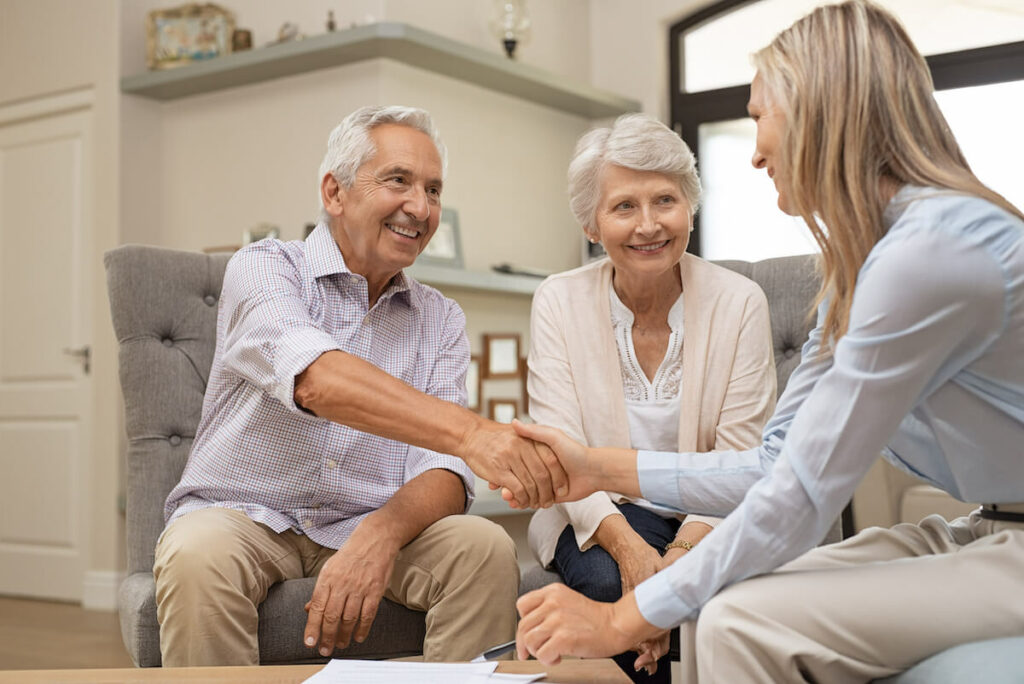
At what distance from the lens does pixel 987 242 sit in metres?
1.13

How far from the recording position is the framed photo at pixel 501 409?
15.2ft

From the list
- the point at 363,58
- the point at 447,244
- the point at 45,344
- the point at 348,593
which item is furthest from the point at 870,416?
the point at 45,344

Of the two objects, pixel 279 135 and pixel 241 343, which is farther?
pixel 279 135

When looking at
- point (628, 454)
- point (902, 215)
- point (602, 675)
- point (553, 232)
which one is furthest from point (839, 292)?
point (553, 232)

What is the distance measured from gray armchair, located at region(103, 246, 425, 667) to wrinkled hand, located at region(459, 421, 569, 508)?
333 mm

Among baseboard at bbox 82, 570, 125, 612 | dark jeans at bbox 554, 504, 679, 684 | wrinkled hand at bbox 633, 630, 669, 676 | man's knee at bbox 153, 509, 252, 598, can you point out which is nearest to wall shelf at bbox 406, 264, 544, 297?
baseboard at bbox 82, 570, 125, 612

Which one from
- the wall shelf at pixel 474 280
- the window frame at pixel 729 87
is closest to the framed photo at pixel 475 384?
the wall shelf at pixel 474 280

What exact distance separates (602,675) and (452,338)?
102cm

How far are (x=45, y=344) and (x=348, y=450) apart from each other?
3.50 meters

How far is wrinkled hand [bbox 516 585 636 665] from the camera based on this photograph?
1209mm

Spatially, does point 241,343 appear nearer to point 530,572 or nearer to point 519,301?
point 530,572

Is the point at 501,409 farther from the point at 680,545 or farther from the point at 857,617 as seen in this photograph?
the point at 857,617

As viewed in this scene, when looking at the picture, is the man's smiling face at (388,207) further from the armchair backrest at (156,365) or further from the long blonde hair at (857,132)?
the long blonde hair at (857,132)

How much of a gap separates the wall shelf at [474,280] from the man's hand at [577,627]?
2691mm
